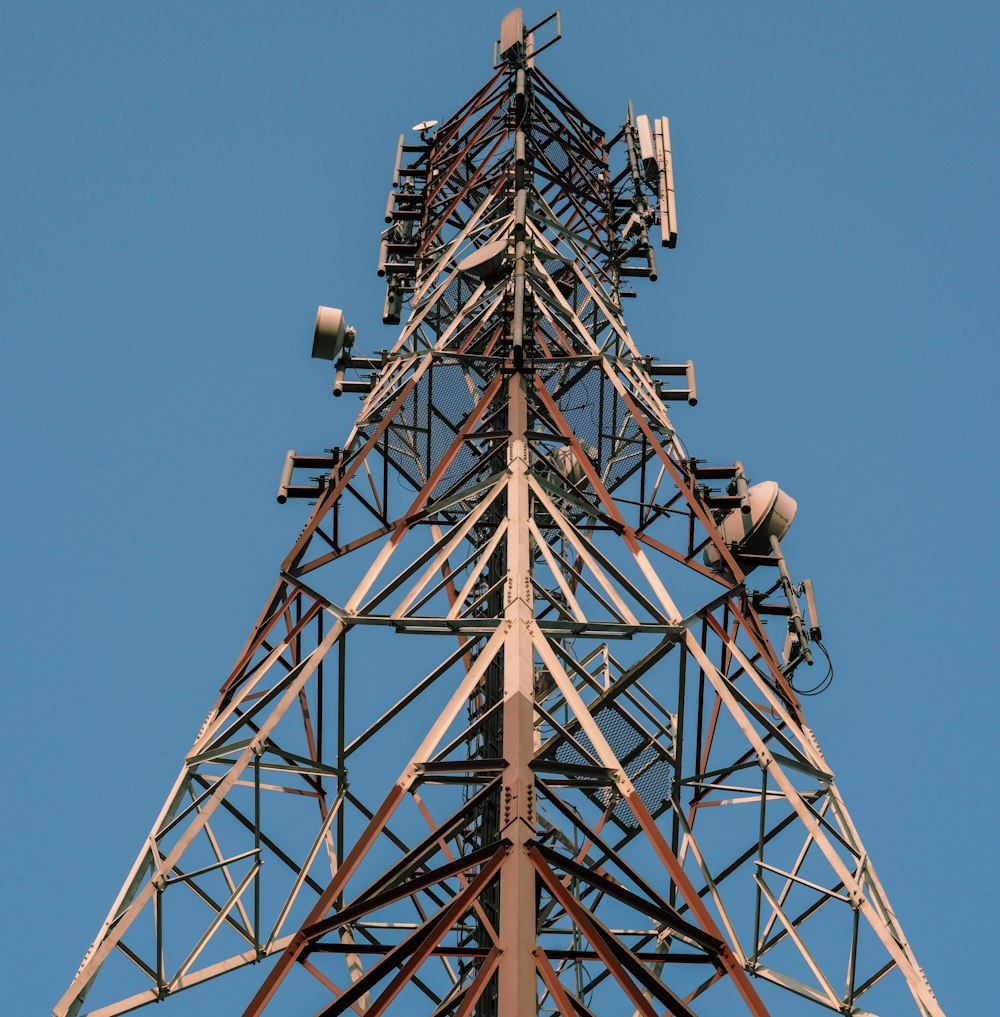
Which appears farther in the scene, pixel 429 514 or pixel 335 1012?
pixel 429 514

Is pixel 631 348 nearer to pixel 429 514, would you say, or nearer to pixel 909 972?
pixel 429 514

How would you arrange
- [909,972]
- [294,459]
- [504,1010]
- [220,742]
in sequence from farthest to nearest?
[294,459], [220,742], [909,972], [504,1010]

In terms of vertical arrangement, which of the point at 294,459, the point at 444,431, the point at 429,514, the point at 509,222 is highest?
the point at 509,222

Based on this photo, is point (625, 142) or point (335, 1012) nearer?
point (335, 1012)

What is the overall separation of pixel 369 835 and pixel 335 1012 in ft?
5.63

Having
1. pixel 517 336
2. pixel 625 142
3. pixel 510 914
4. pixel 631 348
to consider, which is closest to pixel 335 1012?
pixel 510 914

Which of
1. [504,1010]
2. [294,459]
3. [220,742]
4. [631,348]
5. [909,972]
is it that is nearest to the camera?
[504,1010]

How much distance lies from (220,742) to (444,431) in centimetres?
757

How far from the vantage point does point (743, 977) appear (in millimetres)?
11977

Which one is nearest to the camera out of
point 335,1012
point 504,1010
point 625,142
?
point 504,1010

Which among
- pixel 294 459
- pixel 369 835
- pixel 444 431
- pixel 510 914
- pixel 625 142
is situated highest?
pixel 625 142

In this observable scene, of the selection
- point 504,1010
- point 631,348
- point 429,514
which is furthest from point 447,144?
point 504,1010

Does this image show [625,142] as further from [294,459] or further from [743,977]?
[743,977]

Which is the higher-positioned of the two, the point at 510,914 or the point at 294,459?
the point at 294,459
